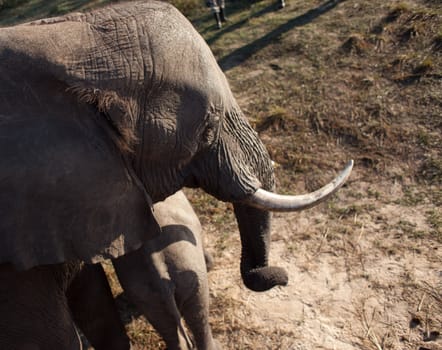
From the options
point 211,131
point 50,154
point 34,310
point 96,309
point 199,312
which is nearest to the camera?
point 50,154

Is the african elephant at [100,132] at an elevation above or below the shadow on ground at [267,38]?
above

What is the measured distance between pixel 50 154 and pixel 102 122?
0.66 feet

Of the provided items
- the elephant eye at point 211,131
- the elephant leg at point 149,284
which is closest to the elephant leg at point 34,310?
the elephant leg at point 149,284

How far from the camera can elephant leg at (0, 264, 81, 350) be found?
194cm

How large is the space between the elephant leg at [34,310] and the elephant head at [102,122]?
1.30ft

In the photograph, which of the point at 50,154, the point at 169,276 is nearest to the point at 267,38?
the point at 169,276

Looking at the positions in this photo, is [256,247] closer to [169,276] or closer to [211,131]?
[169,276]

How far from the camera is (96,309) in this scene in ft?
9.06

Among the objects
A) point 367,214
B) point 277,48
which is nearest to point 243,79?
point 277,48

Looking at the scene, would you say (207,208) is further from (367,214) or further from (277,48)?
(277,48)

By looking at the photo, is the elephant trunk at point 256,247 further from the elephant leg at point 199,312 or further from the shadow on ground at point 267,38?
the shadow on ground at point 267,38

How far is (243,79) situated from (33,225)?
471 cm

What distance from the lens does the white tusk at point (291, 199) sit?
82.2 inches

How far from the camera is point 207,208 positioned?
162 inches
